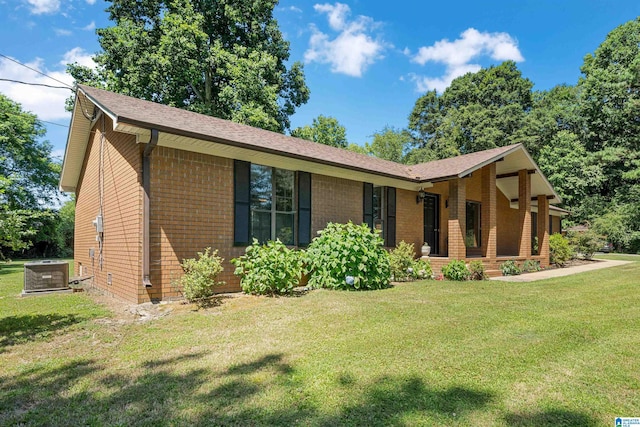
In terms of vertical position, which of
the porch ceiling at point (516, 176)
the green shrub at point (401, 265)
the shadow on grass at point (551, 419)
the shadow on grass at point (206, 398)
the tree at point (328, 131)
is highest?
the tree at point (328, 131)

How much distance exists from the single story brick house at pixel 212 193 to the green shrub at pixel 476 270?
26.0 inches

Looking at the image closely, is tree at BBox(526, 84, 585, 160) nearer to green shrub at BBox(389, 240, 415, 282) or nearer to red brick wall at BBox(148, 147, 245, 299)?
green shrub at BBox(389, 240, 415, 282)

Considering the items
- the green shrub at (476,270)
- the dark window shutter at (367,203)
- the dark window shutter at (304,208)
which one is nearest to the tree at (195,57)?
the dark window shutter at (367,203)

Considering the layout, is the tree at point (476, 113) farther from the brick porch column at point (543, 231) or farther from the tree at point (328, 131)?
the brick porch column at point (543, 231)

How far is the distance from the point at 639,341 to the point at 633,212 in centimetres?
2942

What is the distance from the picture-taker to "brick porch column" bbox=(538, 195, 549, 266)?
580 inches

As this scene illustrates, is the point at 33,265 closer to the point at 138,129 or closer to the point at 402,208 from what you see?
the point at 138,129

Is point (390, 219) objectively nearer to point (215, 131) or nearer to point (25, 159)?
point (215, 131)

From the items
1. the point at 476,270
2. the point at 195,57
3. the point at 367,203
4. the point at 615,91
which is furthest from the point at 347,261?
the point at 615,91

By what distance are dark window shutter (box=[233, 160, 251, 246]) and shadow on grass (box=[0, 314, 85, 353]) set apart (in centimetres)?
337

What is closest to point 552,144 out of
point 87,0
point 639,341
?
point 639,341

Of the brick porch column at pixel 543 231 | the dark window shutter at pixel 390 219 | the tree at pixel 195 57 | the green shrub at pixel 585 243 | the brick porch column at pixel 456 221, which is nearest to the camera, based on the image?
the brick porch column at pixel 456 221

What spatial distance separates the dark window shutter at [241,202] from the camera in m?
8.05

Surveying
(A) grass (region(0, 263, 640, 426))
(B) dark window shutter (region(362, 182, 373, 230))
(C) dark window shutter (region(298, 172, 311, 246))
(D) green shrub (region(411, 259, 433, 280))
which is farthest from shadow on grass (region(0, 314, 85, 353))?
(D) green shrub (region(411, 259, 433, 280))
